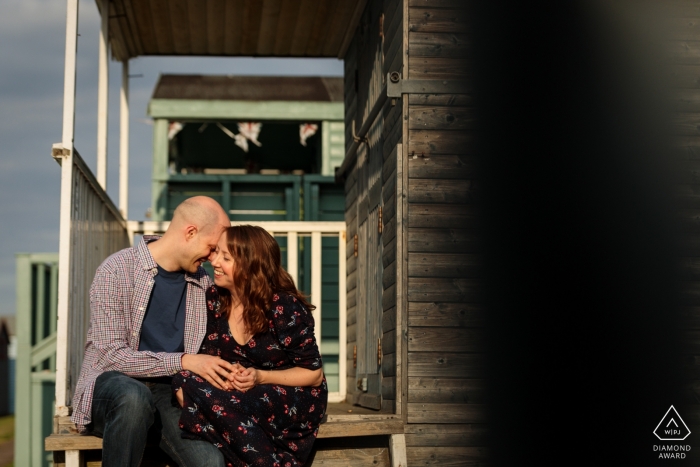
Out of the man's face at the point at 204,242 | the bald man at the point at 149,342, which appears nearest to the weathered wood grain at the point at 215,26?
the bald man at the point at 149,342

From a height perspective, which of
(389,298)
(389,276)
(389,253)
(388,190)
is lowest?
(389,298)

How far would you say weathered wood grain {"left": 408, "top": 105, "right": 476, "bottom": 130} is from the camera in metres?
4.36

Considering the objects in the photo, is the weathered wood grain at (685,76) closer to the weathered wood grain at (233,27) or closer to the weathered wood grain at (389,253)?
the weathered wood grain at (389,253)

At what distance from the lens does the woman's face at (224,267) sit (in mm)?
3619

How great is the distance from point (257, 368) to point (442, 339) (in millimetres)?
954

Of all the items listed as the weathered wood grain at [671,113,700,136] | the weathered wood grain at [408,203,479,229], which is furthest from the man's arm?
the weathered wood grain at [671,113,700,136]

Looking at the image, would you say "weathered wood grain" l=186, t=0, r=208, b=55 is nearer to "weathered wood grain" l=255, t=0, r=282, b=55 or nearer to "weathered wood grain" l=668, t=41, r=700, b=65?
"weathered wood grain" l=255, t=0, r=282, b=55

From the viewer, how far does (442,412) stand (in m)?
4.16

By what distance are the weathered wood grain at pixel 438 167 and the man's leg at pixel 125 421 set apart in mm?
1652

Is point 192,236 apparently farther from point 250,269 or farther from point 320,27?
point 320,27

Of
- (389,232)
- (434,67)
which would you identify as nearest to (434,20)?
(434,67)

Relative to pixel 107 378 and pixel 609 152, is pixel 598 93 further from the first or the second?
pixel 107 378

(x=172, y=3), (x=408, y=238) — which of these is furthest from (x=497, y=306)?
(x=172, y=3)

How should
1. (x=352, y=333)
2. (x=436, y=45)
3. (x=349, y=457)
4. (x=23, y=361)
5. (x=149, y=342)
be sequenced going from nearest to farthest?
(x=149, y=342)
(x=349, y=457)
(x=436, y=45)
(x=352, y=333)
(x=23, y=361)
